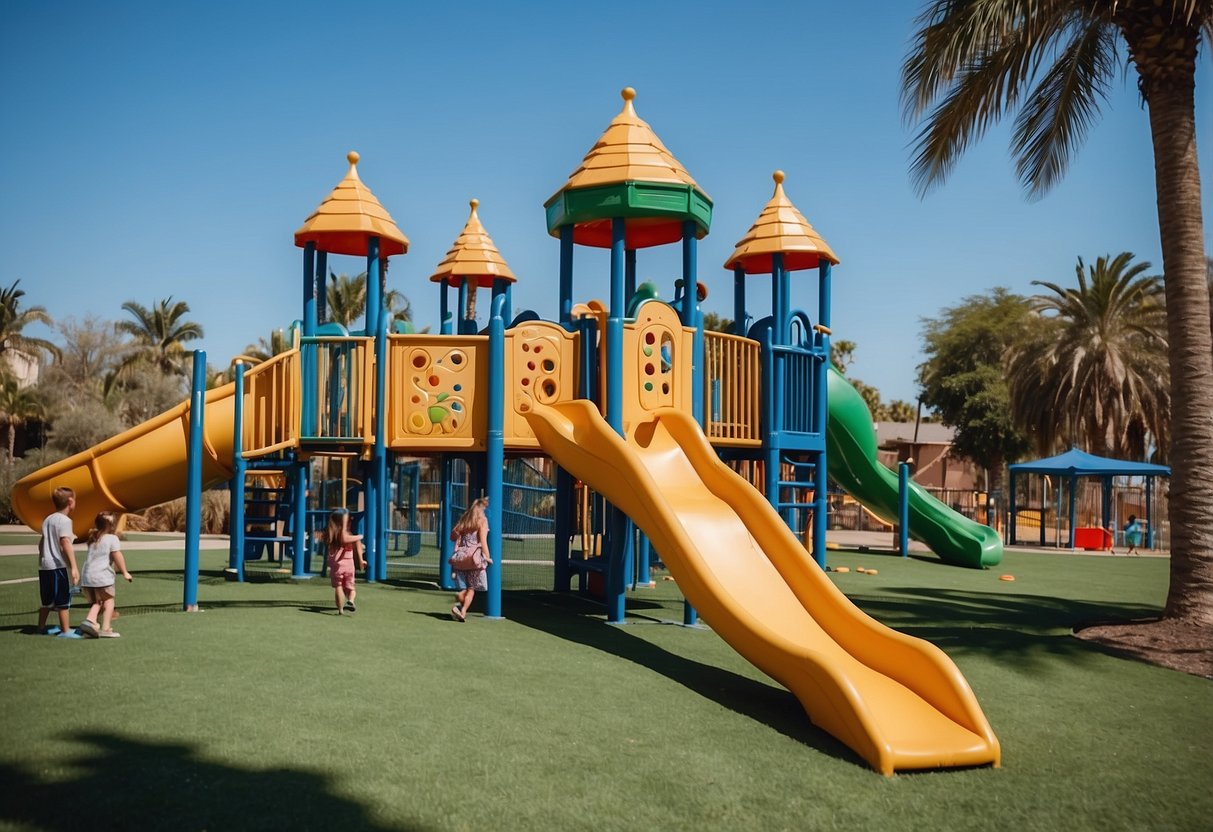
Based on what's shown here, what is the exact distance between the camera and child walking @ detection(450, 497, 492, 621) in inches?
465

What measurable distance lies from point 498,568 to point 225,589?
4.38 meters

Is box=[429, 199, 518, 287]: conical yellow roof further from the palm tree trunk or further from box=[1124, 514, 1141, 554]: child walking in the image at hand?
box=[1124, 514, 1141, 554]: child walking

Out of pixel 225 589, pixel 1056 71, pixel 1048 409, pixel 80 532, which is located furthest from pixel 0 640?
pixel 1048 409

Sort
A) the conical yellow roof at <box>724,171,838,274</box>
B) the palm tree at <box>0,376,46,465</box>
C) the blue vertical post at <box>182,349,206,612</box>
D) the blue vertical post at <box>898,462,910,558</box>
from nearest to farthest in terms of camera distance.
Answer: the blue vertical post at <box>182,349,206,612</box> < the conical yellow roof at <box>724,171,838,274</box> < the blue vertical post at <box>898,462,910,558</box> < the palm tree at <box>0,376,46,465</box>

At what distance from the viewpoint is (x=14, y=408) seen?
46.4m

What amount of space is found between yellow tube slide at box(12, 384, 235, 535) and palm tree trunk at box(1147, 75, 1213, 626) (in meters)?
13.1

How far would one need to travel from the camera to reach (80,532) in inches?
695

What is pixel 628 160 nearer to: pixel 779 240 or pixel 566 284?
pixel 566 284

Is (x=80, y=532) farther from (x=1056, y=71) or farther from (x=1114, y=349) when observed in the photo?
(x=1114, y=349)

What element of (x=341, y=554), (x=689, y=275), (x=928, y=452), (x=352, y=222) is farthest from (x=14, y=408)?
(x=928, y=452)

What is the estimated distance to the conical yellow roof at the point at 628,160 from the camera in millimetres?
13391

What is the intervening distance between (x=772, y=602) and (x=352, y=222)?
29.8ft

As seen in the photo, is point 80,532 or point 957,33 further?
point 80,532

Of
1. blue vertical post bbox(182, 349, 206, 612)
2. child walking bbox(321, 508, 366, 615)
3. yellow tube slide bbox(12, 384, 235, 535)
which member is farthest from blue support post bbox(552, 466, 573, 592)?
yellow tube slide bbox(12, 384, 235, 535)
